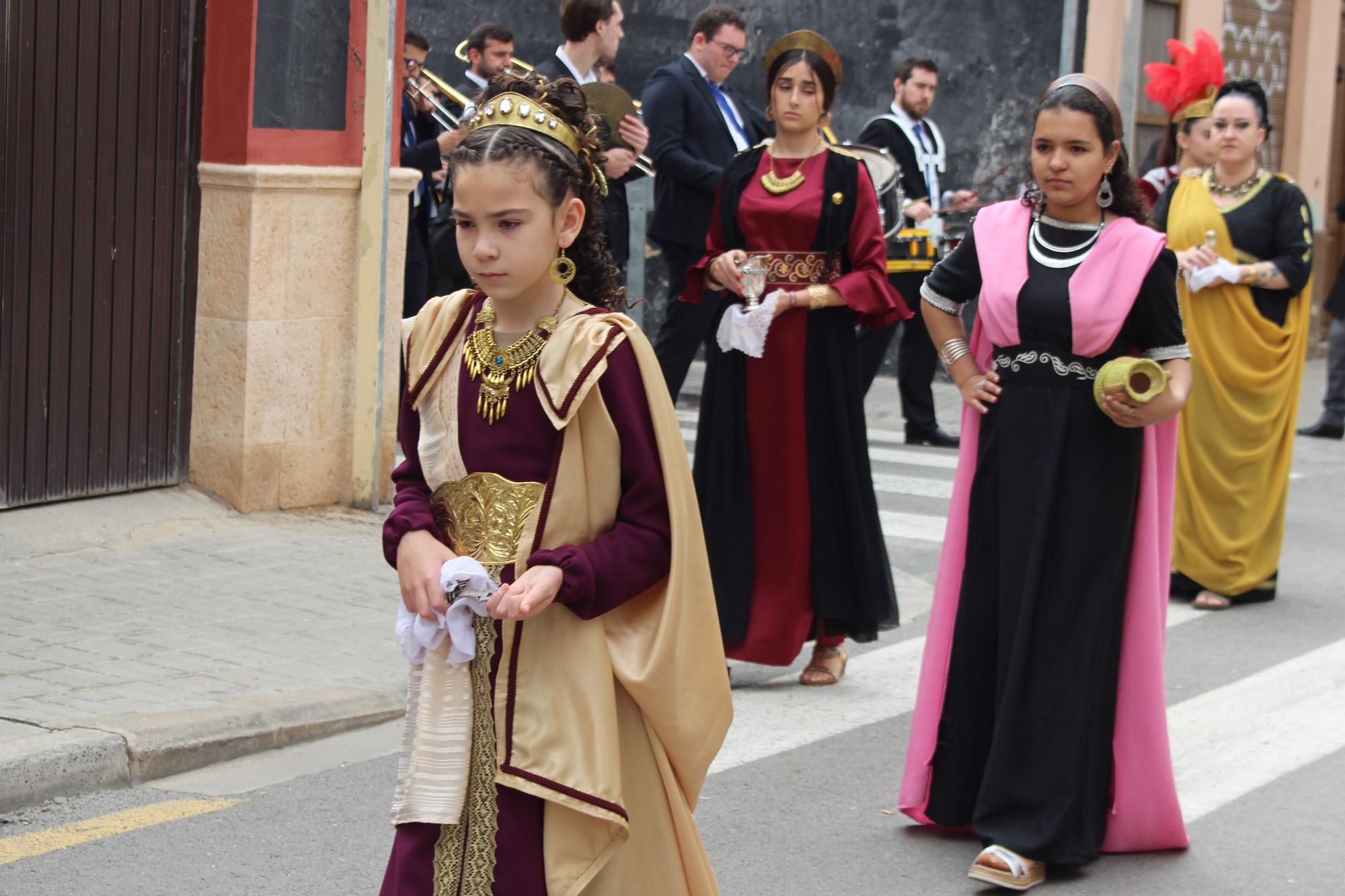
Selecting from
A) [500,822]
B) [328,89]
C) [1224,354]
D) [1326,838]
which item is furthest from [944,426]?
[500,822]

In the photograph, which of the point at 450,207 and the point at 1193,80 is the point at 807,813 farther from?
the point at 450,207

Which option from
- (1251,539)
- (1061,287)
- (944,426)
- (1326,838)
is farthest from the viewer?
(944,426)

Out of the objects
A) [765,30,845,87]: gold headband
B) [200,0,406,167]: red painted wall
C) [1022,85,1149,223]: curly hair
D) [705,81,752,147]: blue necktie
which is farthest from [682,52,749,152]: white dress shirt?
[1022,85,1149,223]: curly hair

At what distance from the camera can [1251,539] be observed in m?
8.09

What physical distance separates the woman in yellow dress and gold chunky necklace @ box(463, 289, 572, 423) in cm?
551

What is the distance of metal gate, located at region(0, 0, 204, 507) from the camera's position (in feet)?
25.1

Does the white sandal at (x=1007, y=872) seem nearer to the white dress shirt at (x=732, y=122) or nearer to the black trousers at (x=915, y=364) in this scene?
the white dress shirt at (x=732, y=122)

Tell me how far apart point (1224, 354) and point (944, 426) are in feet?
17.6

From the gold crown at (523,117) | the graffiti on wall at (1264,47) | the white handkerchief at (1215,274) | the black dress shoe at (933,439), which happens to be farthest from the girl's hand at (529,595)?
the graffiti on wall at (1264,47)

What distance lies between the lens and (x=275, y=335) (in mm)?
8391

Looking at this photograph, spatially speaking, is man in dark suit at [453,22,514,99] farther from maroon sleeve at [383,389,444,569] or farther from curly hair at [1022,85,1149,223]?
maroon sleeve at [383,389,444,569]

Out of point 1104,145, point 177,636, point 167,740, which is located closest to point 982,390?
point 1104,145

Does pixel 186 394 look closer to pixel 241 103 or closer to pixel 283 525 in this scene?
pixel 283 525

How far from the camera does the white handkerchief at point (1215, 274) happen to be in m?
8.13
